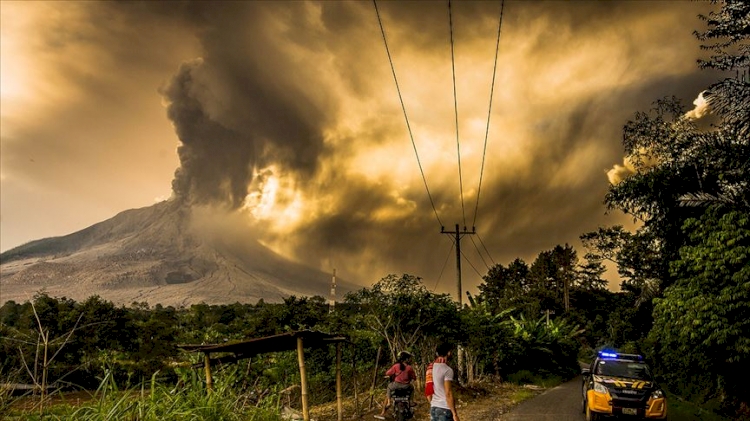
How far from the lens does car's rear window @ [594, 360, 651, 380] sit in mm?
12891

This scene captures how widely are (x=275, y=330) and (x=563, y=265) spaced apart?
55468 mm

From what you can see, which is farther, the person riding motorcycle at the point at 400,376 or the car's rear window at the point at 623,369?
the car's rear window at the point at 623,369

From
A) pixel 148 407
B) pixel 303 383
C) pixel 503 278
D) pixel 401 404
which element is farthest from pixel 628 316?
pixel 503 278

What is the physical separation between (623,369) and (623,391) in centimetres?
99

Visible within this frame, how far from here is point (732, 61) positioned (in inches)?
593

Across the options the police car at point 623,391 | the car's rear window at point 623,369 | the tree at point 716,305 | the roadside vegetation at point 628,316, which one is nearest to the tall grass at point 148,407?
the roadside vegetation at point 628,316

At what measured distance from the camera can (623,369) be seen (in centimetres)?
1315

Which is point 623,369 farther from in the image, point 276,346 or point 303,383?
point 276,346

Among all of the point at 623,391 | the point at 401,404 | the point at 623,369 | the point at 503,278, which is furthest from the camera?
the point at 503,278

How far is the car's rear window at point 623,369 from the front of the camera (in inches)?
508

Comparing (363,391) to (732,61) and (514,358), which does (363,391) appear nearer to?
(514,358)

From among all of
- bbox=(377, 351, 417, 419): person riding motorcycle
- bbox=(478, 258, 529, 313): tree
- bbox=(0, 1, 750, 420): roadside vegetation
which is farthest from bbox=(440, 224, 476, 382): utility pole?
bbox=(478, 258, 529, 313): tree

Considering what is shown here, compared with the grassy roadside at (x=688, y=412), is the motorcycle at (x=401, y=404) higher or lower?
higher

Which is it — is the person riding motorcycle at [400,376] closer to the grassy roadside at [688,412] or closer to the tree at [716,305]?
the grassy roadside at [688,412]
